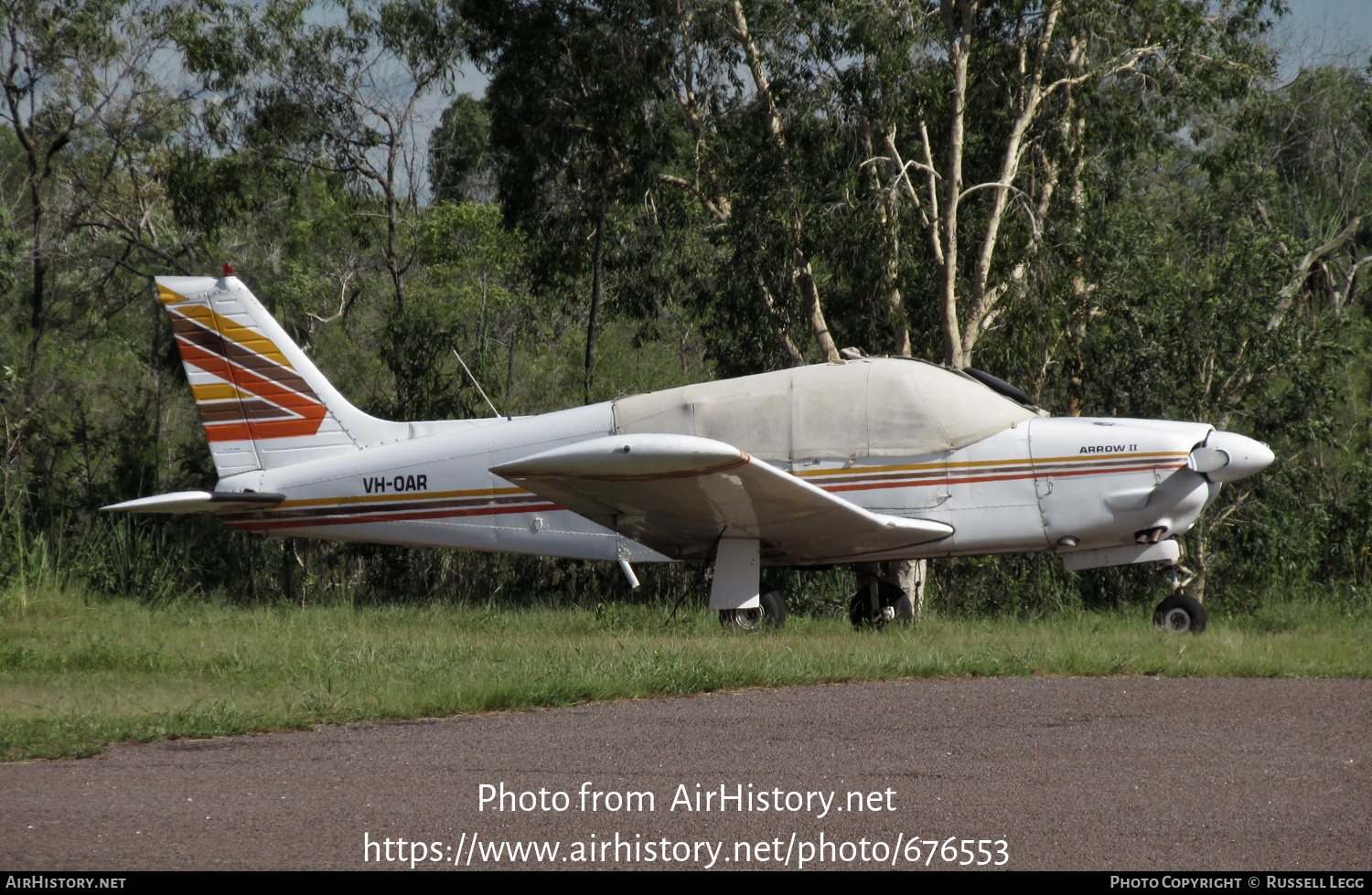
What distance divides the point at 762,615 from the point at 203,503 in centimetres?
504

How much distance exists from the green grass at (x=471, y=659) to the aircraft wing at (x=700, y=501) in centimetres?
70

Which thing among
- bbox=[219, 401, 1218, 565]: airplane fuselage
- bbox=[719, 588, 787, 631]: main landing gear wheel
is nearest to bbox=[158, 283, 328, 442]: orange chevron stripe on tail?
bbox=[219, 401, 1218, 565]: airplane fuselage

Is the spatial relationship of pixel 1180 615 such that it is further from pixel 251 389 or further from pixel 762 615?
pixel 251 389

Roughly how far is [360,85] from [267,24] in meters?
1.61

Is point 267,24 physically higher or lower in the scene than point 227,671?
higher

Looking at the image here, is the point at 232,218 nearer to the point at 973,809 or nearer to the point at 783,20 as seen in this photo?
the point at 783,20

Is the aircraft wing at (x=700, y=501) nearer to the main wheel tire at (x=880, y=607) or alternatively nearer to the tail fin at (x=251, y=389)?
the main wheel tire at (x=880, y=607)

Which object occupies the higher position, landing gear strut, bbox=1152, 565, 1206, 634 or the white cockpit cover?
the white cockpit cover

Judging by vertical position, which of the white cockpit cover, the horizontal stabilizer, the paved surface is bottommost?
the paved surface

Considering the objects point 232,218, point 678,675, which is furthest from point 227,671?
point 232,218

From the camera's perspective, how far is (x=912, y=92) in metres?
12.1

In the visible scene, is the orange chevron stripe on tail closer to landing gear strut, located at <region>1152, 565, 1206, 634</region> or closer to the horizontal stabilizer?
the horizontal stabilizer

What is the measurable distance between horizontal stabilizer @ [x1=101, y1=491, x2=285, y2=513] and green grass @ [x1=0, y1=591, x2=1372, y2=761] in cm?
96

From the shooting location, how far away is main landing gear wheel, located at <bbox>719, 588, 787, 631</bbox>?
374 inches
